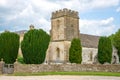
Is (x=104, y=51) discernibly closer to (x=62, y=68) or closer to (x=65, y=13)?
(x=65, y=13)

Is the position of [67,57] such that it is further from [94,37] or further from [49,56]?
[94,37]

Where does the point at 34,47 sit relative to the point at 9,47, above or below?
below

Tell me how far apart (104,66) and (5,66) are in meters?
14.1

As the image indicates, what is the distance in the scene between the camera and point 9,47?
41312 millimetres

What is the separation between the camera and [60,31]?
59812mm

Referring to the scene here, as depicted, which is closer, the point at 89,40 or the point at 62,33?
the point at 62,33

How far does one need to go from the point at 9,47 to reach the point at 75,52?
16.6m

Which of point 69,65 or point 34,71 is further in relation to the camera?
point 69,65

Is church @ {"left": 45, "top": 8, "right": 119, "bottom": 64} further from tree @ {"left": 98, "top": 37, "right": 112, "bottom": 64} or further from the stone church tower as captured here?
tree @ {"left": 98, "top": 37, "right": 112, "bottom": 64}

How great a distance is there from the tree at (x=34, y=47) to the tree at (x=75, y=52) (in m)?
14.1

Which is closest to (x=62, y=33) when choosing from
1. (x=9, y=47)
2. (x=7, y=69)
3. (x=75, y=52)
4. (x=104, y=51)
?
(x=75, y=52)

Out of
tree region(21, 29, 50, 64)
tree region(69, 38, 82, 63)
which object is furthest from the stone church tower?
tree region(21, 29, 50, 64)

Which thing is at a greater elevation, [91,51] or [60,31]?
[60,31]

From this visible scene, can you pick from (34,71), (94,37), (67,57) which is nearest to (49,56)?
(67,57)
